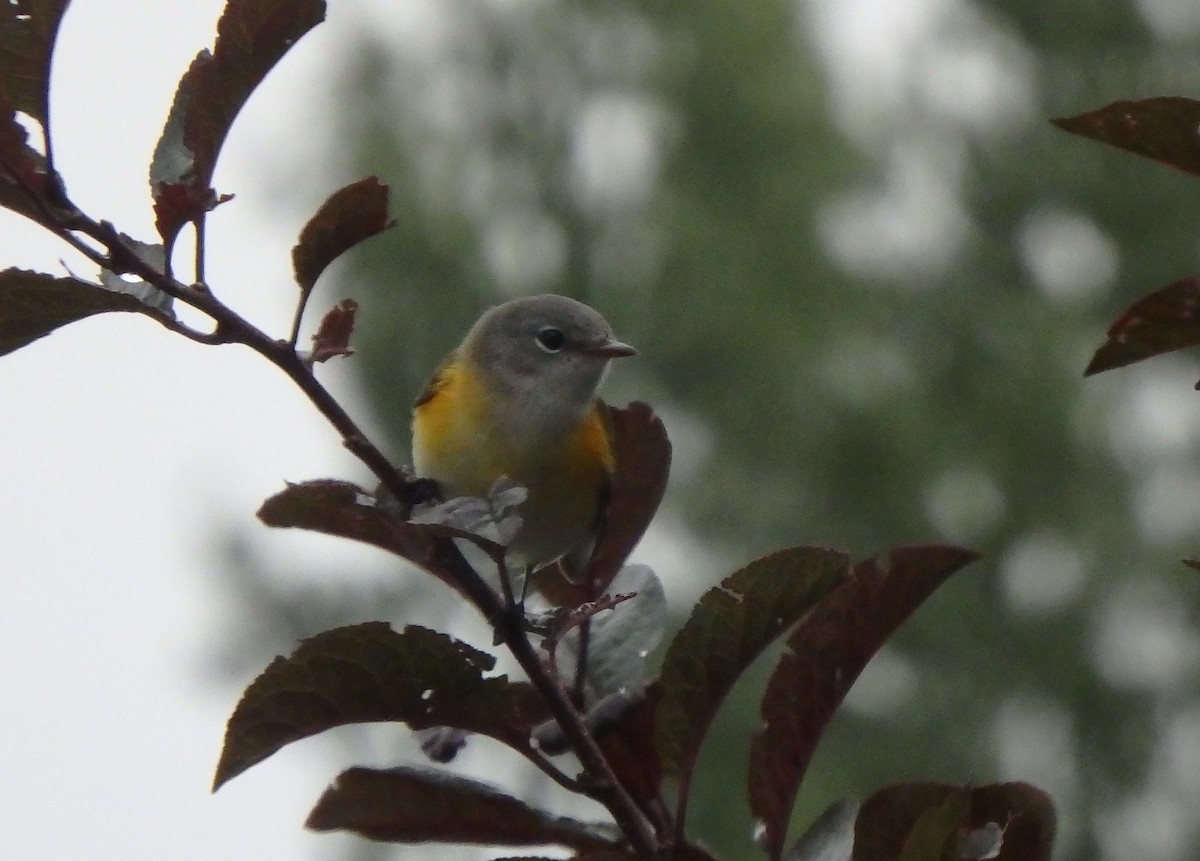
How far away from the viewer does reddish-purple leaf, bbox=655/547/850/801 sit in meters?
1.19

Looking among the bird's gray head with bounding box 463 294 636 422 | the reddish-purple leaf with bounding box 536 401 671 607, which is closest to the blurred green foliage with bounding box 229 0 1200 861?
the bird's gray head with bounding box 463 294 636 422

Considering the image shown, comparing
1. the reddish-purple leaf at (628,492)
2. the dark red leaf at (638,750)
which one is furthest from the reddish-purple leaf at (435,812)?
the reddish-purple leaf at (628,492)

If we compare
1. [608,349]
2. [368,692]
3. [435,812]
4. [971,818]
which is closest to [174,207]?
[368,692]

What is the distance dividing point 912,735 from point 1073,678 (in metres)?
1.11

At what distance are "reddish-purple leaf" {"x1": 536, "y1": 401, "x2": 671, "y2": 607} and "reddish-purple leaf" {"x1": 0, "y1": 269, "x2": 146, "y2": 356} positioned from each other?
0.58 m

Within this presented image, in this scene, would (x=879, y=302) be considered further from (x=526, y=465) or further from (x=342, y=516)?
(x=342, y=516)

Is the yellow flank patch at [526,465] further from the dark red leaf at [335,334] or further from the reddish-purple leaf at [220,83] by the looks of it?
the reddish-purple leaf at [220,83]

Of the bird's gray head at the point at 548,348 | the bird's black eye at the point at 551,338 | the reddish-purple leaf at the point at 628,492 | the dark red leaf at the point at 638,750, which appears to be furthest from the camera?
the bird's black eye at the point at 551,338

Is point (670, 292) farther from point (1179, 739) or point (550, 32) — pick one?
point (1179, 739)

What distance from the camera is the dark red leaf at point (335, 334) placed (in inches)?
46.5

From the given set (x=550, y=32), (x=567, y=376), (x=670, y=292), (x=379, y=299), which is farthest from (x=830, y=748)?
(x=567, y=376)

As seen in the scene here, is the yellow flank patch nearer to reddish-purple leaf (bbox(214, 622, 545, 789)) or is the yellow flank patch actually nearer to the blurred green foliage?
reddish-purple leaf (bbox(214, 622, 545, 789))

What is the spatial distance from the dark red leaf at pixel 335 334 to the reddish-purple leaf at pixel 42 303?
6.2 inches

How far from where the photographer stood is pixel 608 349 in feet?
9.36
